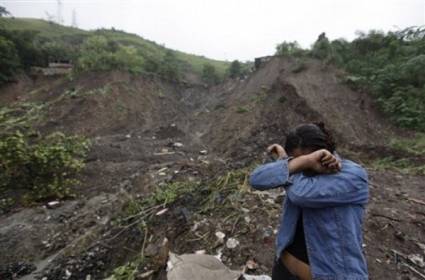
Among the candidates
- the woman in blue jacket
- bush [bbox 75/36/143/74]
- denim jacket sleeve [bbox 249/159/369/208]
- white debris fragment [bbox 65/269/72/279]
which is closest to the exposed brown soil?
white debris fragment [bbox 65/269/72/279]

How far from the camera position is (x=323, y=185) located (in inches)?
46.2

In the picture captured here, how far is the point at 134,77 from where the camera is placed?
15578mm

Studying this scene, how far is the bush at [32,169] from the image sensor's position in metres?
5.14

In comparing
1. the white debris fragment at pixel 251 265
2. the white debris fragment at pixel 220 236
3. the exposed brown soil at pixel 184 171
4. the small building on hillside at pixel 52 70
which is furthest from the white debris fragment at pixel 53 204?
the small building on hillside at pixel 52 70

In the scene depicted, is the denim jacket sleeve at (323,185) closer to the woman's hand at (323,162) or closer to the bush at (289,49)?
the woman's hand at (323,162)

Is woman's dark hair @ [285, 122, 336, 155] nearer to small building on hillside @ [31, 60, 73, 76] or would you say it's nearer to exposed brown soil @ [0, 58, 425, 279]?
exposed brown soil @ [0, 58, 425, 279]

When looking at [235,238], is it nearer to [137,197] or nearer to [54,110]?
[137,197]

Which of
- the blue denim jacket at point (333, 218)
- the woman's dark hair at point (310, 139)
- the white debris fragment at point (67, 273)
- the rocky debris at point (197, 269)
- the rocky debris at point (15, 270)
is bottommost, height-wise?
the rocky debris at point (15, 270)

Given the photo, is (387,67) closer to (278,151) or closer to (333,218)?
(278,151)

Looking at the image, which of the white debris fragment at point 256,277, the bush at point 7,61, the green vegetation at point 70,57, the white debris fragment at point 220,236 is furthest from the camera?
the green vegetation at point 70,57

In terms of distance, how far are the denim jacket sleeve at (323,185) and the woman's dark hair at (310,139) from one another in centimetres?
10

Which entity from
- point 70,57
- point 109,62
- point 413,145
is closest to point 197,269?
point 413,145

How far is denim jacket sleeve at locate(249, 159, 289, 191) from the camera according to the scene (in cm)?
128

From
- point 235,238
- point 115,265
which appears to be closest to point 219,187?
point 235,238
